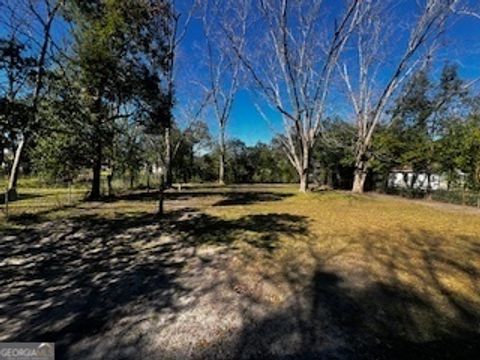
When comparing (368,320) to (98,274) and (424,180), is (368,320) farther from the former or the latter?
(424,180)

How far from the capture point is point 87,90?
11922 mm

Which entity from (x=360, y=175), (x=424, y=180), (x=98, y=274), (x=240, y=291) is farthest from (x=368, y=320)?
(x=424, y=180)

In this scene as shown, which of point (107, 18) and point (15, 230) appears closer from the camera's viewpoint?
point (15, 230)

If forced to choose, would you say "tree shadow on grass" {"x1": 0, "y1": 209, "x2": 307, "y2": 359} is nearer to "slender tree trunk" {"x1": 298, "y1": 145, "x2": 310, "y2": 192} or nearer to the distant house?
"slender tree trunk" {"x1": 298, "y1": 145, "x2": 310, "y2": 192}

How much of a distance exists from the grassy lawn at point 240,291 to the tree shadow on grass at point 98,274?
21 mm

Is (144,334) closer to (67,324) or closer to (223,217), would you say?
(67,324)

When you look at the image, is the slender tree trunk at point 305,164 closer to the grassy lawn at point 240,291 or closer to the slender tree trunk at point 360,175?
the slender tree trunk at point 360,175

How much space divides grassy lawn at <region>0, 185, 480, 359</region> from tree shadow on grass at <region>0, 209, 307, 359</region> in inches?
0.8

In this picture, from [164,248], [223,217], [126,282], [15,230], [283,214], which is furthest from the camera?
[283,214]

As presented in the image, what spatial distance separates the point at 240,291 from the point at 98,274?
217cm

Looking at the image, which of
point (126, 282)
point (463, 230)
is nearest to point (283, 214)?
point (463, 230)

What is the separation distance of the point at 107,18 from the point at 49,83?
113 inches

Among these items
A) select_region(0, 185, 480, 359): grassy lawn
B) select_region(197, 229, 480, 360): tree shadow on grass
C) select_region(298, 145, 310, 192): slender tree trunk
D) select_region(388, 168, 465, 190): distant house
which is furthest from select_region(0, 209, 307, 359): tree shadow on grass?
select_region(388, 168, 465, 190): distant house

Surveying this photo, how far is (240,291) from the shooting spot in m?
4.11
